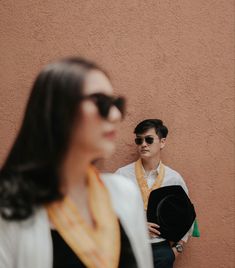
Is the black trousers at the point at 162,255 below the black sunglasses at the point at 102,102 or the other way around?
below

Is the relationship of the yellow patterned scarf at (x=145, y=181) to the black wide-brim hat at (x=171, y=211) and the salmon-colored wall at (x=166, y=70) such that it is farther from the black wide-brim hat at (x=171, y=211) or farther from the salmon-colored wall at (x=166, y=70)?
the salmon-colored wall at (x=166, y=70)

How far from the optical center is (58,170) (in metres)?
1.34

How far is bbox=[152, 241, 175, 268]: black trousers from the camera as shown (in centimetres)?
334

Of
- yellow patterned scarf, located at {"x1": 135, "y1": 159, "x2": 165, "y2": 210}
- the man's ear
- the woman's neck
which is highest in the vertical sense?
the woman's neck

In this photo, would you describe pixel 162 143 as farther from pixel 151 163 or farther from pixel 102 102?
pixel 102 102

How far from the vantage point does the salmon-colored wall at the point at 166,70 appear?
3557mm

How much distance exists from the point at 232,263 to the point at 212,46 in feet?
7.16

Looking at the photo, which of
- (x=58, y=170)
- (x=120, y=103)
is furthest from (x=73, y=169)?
(x=120, y=103)

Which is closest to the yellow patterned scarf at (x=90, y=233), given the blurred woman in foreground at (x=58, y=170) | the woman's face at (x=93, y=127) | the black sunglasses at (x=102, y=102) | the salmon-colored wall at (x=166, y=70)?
the blurred woman in foreground at (x=58, y=170)

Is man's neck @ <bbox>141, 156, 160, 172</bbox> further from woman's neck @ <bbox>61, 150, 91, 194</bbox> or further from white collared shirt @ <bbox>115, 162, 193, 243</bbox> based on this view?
woman's neck @ <bbox>61, 150, 91, 194</bbox>

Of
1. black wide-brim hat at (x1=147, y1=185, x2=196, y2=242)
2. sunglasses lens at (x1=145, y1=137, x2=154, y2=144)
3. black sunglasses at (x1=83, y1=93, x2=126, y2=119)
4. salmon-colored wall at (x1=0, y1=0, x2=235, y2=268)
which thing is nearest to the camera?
black sunglasses at (x1=83, y1=93, x2=126, y2=119)

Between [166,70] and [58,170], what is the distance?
2.53m

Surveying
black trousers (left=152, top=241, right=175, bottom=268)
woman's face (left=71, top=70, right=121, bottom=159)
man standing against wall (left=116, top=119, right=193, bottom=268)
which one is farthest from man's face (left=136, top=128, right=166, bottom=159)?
woman's face (left=71, top=70, right=121, bottom=159)

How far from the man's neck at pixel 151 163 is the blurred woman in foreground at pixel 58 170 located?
219cm
